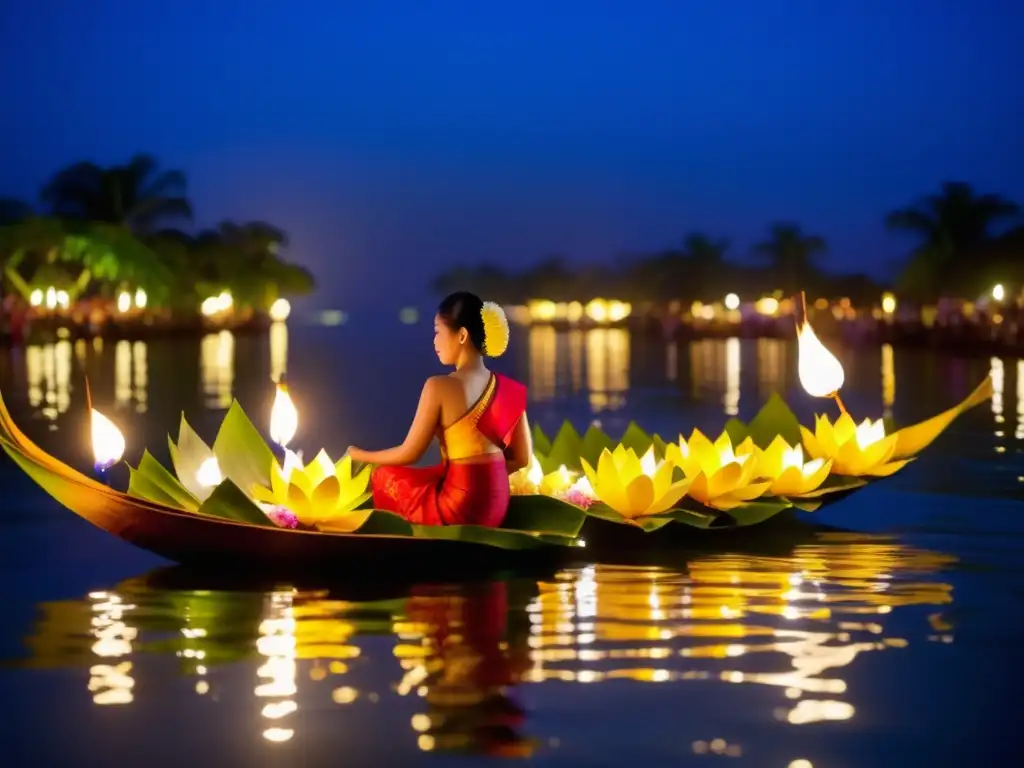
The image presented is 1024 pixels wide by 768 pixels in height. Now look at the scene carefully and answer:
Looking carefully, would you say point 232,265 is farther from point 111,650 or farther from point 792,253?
point 111,650

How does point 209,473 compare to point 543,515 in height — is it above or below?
above

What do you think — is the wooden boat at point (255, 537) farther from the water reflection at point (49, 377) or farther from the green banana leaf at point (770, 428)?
the water reflection at point (49, 377)

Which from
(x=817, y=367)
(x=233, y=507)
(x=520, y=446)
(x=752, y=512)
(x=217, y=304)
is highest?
(x=217, y=304)

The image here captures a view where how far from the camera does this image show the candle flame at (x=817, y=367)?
7.91 metres

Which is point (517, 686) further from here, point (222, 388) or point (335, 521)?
point (222, 388)

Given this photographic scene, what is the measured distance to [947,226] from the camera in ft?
172

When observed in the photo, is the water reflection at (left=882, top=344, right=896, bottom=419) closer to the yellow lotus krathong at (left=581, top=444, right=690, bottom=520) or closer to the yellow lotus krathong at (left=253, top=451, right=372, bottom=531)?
the yellow lotus krathong at (left=581, top=444, right=690, bottom=520)

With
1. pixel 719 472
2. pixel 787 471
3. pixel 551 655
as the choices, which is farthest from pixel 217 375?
pixel 551 655

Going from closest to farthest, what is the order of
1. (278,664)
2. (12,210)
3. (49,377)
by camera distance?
(278,664)
(49,377)
(12,210)

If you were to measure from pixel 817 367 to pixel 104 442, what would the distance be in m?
3.61

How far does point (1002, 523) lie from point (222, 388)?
603 inches

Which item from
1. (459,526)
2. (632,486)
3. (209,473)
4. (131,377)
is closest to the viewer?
(459,526)

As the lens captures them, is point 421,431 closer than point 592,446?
Yes

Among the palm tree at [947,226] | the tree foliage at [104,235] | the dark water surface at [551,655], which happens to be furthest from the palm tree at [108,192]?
the dark water surface at [551,655]
